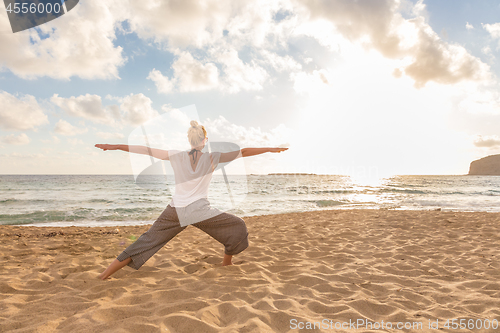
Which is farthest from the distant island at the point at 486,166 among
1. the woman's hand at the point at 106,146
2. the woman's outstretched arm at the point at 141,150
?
the woman's hand at the point at 106,146

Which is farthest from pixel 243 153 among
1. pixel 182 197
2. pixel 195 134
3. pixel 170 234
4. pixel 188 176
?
pixel 170 234

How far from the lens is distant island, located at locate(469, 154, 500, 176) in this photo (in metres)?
136

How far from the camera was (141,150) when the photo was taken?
342 centimetres

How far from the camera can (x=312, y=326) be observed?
2289 millimetres

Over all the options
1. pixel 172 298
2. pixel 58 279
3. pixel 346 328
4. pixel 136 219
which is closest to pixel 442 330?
pixel 346 328

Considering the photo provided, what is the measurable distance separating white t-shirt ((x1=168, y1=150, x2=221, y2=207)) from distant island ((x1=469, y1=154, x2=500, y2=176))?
183985 mm

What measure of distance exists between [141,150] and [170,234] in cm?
118

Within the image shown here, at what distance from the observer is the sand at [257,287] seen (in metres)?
2.38

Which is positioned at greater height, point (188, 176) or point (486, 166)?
point (486, 166)

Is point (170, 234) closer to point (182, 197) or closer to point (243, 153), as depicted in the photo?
point (182, 197)

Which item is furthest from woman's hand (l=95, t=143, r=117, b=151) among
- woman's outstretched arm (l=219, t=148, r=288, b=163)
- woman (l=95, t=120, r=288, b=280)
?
woman's outstretched arm (l=219, t=148, r=288, b=163)

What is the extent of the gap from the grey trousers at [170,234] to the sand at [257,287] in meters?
0.36

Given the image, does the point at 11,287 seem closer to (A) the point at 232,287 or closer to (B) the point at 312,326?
(A) the point at 232,287

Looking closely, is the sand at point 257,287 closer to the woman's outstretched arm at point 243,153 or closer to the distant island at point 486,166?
the woman's outstretched arm at point 243,153
